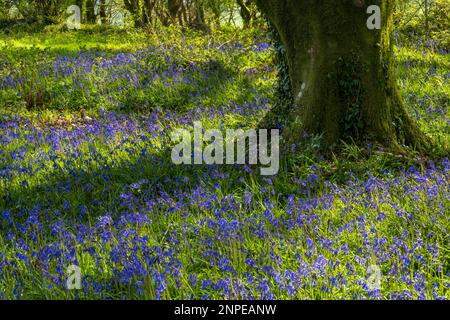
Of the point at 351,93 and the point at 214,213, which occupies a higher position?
the point at 351,93

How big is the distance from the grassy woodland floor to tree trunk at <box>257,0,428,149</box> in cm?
25

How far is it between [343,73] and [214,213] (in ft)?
6.14

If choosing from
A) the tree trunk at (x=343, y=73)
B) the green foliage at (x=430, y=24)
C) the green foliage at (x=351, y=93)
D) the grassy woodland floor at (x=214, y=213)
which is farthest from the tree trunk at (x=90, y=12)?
the green foliage at (x=351, y=93)

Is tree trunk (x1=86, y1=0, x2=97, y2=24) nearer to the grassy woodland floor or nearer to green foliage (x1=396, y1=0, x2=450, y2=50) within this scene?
green foliage (x1=396, y1=0, x2=450, y2=50)

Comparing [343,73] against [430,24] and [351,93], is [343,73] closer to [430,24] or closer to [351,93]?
[351,93]

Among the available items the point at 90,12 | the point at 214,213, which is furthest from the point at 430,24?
the point at 90,12

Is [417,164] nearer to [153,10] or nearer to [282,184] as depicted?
[282,184]

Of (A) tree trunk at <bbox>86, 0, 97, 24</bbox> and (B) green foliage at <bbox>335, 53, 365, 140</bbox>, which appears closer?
(B) green foliage at <bbox>335, 53, 365, 140</bbox>

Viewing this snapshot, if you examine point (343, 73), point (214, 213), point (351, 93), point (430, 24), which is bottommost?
point (214, 213)

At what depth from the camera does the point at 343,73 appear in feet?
16.7

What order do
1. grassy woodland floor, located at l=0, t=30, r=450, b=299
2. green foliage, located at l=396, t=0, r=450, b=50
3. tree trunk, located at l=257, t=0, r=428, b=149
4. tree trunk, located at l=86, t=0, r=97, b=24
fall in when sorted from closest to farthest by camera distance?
1. grassy woodland floor, located at l=0, t=30, r=450, b=299
2. tree trunk, located at l=257, t=0, r=428, b=149
3. green foliage, located at l=396, t=0, r=450, b=50
4. tree trunk, located at l=86, t=0, r=97, b=24

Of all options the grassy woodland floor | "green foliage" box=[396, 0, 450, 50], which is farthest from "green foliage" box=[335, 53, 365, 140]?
"green foliage" box=[396, 0, 450, 50]

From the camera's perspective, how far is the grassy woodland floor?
10.3 ft

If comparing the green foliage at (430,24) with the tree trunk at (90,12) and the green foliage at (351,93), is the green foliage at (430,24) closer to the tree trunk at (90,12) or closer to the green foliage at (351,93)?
the green foliage at (351,93)
